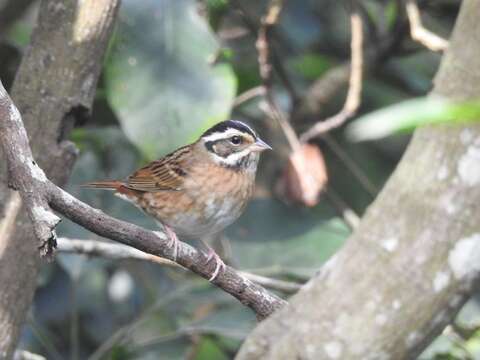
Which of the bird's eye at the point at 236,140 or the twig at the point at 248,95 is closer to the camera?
the bird's eye at the point at 236,140

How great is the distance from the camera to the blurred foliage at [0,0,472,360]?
5.06 meters

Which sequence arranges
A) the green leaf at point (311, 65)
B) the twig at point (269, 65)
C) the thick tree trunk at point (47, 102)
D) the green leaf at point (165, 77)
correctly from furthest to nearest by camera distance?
the green leaf at point (311, 65)
the twig at point (269, 65)
the green leaf at point (165, 77)
the thick tree trunk at point (47, 102)

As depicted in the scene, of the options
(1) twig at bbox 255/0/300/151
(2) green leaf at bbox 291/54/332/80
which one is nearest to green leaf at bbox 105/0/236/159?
(1) twig at bbox 255/0/300/151

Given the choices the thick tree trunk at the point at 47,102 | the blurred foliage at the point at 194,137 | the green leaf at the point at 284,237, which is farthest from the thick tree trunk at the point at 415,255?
the green leaf at the point at 284,237

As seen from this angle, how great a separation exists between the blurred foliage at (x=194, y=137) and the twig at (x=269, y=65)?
0.22 meters

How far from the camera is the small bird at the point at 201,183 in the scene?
4.79 meters

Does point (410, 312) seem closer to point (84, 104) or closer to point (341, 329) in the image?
point (341, 329)

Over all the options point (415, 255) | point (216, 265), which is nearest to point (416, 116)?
point (415, 255)

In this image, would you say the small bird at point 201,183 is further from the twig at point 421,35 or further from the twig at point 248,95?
the twig at point 421,35

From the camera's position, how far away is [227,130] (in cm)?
498

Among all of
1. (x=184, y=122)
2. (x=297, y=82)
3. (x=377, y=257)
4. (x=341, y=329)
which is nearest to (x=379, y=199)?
(x=377, y=257)

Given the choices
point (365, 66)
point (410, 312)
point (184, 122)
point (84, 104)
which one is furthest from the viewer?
point (365, 66)

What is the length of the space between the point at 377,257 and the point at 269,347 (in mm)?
345

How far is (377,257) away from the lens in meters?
2.22
